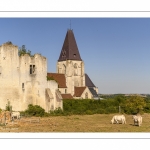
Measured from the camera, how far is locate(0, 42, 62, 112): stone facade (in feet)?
107

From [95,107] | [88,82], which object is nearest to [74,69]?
[88,82]

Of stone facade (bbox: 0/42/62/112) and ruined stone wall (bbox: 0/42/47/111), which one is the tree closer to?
stone facade (bbox: 0/42/62/112)

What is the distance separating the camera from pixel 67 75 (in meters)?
69.6

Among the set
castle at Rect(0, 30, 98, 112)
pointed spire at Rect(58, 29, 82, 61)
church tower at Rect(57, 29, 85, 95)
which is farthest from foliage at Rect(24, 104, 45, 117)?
pointed spire at Rect(58, 29, 82, 61)

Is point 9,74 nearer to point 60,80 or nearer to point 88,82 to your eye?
point 60,80

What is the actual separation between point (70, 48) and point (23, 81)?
41.7 m

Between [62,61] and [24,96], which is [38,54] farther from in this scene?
[62,61]

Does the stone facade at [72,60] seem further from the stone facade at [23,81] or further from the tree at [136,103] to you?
the stone facade at [23,81]

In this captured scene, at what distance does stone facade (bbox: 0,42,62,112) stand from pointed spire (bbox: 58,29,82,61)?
38.1 m

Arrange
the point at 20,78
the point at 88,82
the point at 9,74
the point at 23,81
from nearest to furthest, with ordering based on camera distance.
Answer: the point at 9,74 → the point at 20,78 → the point at 23,81 → the point at 88,82

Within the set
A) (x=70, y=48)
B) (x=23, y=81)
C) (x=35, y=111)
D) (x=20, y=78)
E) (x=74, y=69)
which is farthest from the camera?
(x=74, y=69)

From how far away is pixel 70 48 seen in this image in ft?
246
